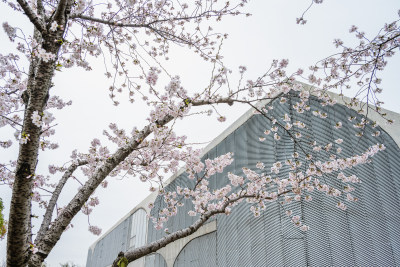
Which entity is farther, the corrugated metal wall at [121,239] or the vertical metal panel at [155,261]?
the corrugated metal wall at [121,239]

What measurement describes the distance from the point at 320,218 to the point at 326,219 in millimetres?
154

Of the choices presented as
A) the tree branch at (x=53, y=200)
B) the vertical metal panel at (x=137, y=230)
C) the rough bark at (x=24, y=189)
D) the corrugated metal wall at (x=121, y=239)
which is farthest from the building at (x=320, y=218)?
the corrugated metal wall at (x=121, y=239)

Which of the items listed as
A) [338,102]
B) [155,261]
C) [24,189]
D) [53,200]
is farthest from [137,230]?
[24,189]

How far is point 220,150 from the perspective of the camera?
40.4ft

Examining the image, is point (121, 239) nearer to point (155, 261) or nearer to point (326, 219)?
point (155, 261)

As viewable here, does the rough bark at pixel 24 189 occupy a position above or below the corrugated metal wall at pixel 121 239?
below

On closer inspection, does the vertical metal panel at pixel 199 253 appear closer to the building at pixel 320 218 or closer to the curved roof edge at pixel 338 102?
the building at pixel 320 218

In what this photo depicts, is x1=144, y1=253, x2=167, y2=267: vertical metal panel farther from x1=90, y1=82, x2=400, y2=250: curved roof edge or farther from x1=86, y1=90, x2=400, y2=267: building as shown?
x1=86, y1=90, x2=400, y2=267: building

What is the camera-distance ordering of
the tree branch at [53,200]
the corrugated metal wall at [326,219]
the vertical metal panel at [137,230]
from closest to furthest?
the tree branch at [53,200] → the corrugated metal wall at [326,219] → the vertical metal panel at [137,230]

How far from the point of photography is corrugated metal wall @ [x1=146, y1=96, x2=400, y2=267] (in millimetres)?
7094

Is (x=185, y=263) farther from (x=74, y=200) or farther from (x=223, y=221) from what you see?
(x=74, y=200)

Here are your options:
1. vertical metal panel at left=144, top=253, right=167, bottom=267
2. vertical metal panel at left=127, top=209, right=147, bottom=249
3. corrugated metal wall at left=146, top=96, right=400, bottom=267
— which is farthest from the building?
vertical metal panel at left=127, top=209, right=147, bottom=249

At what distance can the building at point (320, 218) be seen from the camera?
711cm

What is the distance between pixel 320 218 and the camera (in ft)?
24.2
